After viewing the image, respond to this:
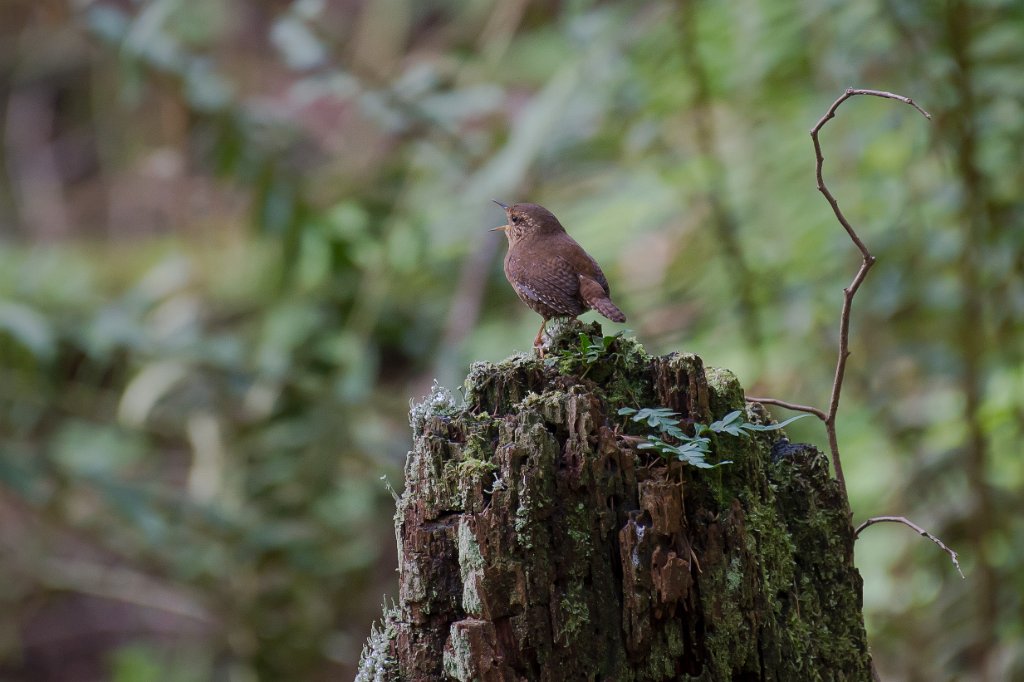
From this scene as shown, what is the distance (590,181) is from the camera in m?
6.33

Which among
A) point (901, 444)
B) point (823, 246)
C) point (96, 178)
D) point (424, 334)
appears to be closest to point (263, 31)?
point (96, 178)

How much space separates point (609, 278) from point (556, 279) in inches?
118

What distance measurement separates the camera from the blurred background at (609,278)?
436 cm

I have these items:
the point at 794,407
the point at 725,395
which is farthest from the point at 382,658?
the point at 794,407

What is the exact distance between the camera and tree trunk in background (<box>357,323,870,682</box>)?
1.79 metres

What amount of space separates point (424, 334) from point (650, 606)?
480 centimetres

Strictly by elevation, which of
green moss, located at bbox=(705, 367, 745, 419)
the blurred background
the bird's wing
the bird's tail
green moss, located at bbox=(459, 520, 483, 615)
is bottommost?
green moss, located at bbox=(459, 520, 483, 615)

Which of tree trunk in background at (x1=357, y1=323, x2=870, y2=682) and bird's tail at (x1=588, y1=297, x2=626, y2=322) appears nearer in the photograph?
tree trunk in background at (x1=357, y1=323, x2=870, y2=682)

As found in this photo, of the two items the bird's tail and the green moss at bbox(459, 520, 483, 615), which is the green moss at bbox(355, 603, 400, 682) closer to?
the green moss at bbox(459, 520, 483, 615)

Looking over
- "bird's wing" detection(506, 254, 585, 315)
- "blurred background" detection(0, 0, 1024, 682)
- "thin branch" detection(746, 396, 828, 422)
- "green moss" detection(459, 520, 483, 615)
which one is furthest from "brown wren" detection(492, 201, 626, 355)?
"blurred background" detection(0, 0, 1024, 682)

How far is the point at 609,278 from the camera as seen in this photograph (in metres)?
5.63

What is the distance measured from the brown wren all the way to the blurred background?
1.58 metres

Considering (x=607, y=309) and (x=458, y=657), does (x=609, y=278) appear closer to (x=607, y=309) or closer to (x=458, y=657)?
(x=607, y=309)

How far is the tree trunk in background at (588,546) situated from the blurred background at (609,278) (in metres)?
2.37
